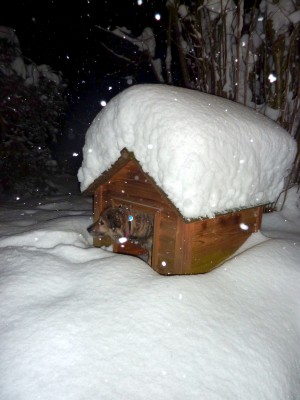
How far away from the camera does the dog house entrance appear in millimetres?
3645

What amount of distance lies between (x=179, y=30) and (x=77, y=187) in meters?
5.96

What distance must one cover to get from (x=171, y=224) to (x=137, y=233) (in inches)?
41.8

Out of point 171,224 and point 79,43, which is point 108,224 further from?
point 79,43

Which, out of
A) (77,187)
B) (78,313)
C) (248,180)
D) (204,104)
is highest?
(204,104)

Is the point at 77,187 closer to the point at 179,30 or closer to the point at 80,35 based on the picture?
the point at 179,30

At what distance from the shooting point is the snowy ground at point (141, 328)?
1940mm

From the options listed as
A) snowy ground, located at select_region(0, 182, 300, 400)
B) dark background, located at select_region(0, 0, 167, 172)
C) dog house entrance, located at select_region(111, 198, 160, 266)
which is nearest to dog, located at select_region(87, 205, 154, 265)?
dog house entrance, located at select_region(111, 198, 160, 266)

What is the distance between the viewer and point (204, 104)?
11.6 ft

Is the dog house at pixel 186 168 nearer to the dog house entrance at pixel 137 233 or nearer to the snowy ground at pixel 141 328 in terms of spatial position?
the dog house entrance at pixel 137 233

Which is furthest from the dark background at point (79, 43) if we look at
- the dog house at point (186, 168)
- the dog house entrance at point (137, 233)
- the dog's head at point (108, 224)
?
the dog's head at point (108, 224)

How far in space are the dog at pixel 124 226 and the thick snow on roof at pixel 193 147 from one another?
22.0 inches

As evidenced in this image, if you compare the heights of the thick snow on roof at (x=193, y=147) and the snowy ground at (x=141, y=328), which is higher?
the thick snow on roof at (x=193, y=147)

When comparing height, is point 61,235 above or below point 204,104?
below

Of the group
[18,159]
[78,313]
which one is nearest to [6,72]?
[18,159]
